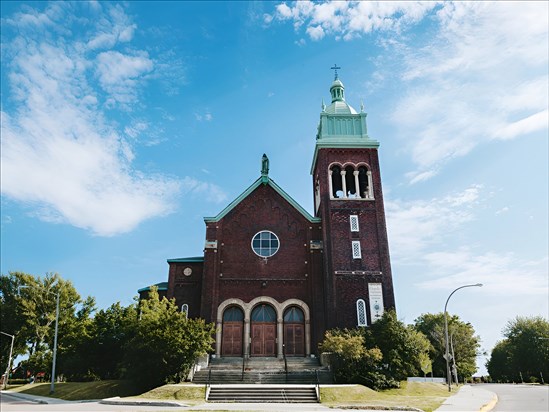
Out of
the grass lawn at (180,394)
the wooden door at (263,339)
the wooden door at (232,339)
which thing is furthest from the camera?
the wooden door at (263,339)

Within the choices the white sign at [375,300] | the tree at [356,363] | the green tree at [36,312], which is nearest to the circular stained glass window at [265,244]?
the white sign at [375,300]

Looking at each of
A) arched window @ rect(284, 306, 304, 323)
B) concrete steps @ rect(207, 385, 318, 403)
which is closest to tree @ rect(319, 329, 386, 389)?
concrete steps @ rect(207, 385, 318, 403)

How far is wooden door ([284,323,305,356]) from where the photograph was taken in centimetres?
3072

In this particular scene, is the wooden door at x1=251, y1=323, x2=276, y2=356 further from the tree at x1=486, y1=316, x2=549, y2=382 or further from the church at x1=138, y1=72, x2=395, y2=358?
the tree at x1=486, y1=316, x2=549, y2=382

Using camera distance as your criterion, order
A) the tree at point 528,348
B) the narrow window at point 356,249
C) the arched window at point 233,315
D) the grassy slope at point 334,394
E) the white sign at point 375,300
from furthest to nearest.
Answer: the tree at point 528,348, the narrow window at point 356,249, the arched window at point 233,315, the white sign at point 375,300, the grassy slope at point 334,394

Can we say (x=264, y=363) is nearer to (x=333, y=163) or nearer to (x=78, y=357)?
(x=78, y=357)

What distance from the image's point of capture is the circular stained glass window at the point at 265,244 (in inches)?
1303

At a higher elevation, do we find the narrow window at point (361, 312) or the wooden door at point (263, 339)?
the narrow window at point (361, 312)

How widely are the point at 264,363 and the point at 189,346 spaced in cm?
589

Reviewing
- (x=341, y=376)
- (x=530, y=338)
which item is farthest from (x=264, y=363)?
(x=530, y=338)

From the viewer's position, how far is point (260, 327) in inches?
1231

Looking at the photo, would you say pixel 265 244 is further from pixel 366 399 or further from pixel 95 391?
pixel 366 399

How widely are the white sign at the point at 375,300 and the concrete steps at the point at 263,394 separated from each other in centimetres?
1020

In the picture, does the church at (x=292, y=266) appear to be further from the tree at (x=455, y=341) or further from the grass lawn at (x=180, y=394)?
the tree at (x=455, y=341)
